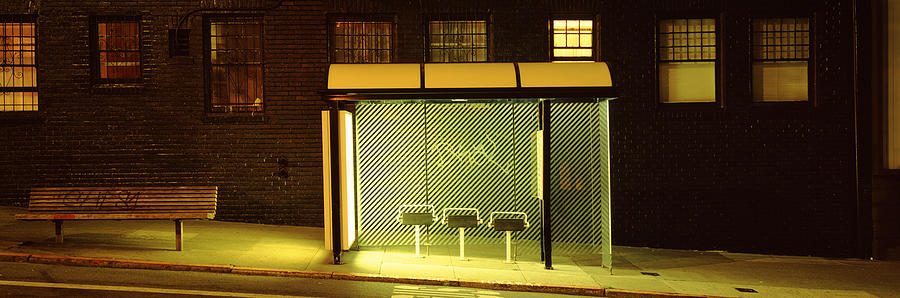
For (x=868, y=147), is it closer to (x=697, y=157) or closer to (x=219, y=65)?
(x=697, y=157)

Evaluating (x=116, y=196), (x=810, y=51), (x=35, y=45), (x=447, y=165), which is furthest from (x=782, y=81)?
(x=35, y=45)

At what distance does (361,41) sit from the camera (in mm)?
15359

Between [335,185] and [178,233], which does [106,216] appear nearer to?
[178,233]

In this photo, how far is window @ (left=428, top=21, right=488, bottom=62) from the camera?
15.4 metres

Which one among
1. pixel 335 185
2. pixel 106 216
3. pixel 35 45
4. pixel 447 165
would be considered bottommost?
pixel 106 216

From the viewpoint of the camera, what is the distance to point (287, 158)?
1511 cm

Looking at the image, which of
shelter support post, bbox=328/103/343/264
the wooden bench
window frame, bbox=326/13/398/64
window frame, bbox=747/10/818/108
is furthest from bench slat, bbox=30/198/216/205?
window frame, bbox=747/10/818/108

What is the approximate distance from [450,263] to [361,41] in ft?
18.5

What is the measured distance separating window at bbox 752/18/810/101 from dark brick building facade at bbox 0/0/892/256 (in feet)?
0.80

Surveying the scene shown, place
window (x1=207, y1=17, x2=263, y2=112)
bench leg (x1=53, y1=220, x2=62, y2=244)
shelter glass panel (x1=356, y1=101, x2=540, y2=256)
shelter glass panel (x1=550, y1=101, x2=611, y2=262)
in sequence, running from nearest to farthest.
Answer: bench leg (x1=53, y1=220, x2=62, y2=244) < shelter glass panel (x1=356, y1=101, x2=540, y2=256) < shelter glass panel (x1=550, y1=101, x2=611, y2=262) < window (x1=207, y1=17, x2=263, y2=112)

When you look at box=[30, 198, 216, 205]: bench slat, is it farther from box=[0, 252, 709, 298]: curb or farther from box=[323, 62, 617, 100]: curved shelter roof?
box=[323, 62, 617, 100]: curved shelter roof

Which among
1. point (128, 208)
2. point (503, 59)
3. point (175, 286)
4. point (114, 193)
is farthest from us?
point (503, 59)

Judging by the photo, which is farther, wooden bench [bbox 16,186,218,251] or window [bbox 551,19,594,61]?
window [bbox 551,19,594,61]

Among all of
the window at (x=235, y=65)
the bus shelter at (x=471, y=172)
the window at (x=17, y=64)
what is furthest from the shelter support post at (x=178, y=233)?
the window at (x=17, y=64)
